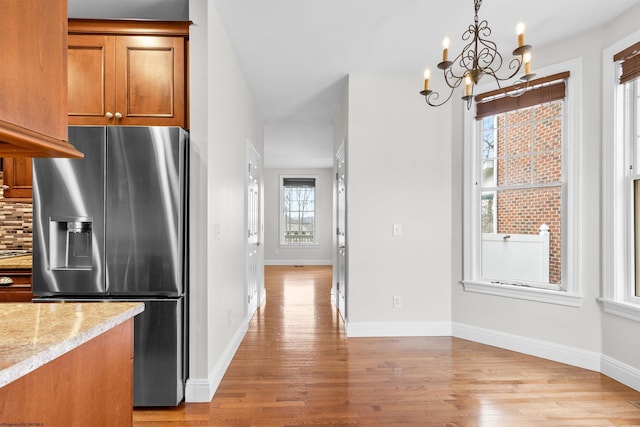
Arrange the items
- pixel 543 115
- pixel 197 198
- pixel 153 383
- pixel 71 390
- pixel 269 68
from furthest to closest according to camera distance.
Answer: pixel 269 68 < pixel 543 115 < pixel 197 198 < pixel 153 383 < pixel 71 390

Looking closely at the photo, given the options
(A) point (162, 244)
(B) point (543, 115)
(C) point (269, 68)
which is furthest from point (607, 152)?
(A) point (162, 244)

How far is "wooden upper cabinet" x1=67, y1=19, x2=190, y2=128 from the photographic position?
230cm

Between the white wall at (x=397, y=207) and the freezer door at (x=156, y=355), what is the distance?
181cm

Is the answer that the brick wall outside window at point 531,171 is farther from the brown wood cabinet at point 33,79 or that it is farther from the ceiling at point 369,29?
the brown wood cabinet at point 33,79

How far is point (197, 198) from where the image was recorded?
2248 mm

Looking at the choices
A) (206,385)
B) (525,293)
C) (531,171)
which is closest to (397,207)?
(531,171)

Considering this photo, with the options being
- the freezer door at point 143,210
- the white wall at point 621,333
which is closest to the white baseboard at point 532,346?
the white wall at point 621,333

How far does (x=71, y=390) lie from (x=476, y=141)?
352 centimetres

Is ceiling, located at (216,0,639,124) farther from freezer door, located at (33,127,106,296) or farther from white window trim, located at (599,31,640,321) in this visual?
freezer door, located at (33,127,106,296)

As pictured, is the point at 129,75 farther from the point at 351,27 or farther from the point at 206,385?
the point at 206,385

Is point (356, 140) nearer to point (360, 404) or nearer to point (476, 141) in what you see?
Result: point (476, 141)

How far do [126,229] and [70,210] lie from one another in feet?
1.16

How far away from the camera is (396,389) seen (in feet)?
7.87

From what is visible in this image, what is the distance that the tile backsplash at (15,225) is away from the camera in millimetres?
3008
